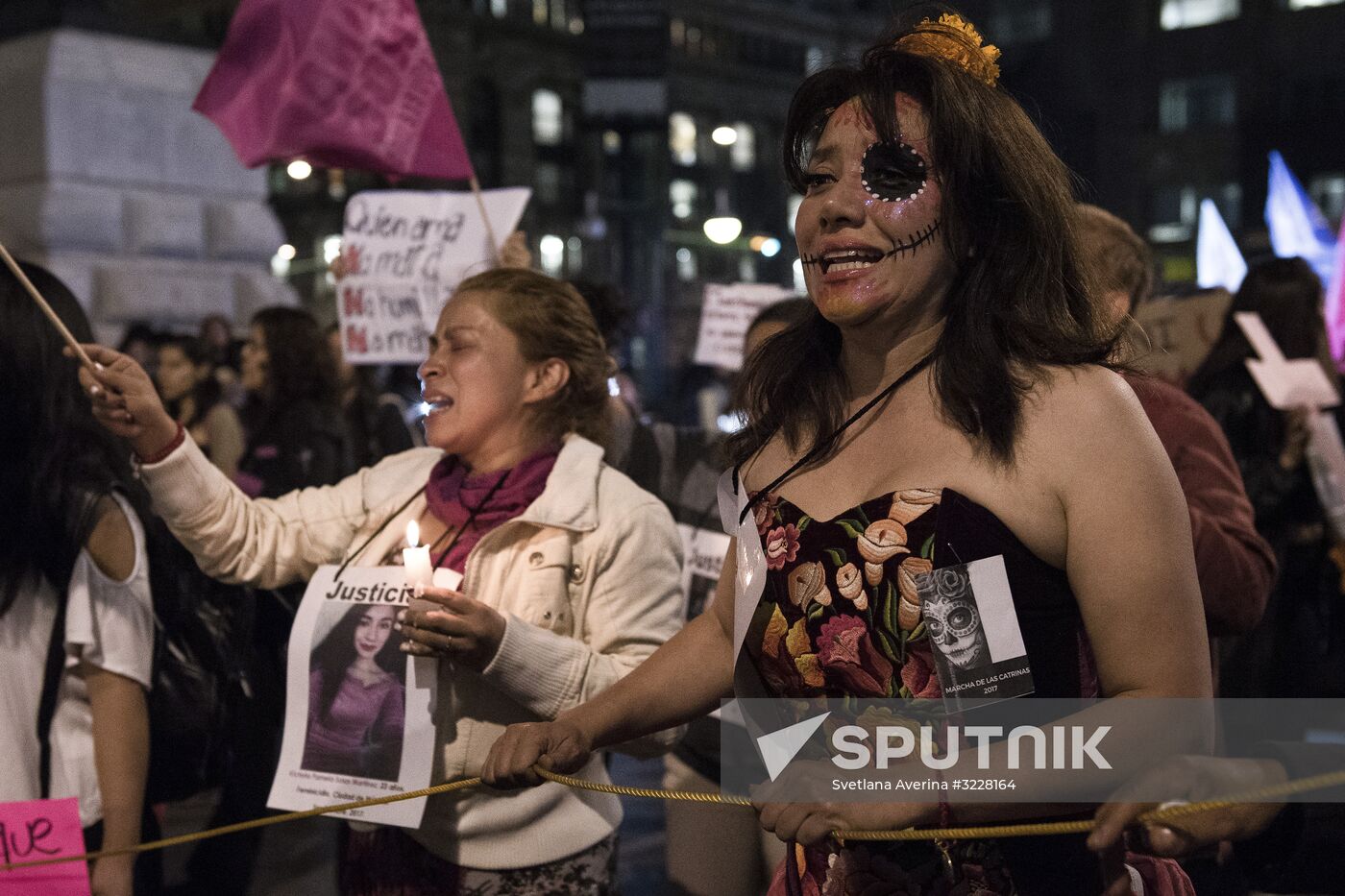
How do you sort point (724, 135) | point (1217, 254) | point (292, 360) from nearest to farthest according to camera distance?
point (292, 360)
point (1217, 254)
point (724, 135)

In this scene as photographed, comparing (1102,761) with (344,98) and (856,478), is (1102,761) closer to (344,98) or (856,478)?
(856,478)

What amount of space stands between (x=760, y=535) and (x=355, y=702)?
1112mm

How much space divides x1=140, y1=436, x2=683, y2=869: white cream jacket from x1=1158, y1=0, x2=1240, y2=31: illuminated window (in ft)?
147

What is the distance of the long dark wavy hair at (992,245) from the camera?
6.71 feet

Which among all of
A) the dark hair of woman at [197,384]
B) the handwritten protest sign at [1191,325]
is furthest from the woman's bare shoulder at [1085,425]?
the dark hair of woman at [197,384]

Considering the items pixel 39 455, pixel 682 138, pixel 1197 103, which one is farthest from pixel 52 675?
pixel 682 138

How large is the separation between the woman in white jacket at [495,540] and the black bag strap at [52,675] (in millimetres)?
160

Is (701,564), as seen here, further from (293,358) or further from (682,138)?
(682,138)

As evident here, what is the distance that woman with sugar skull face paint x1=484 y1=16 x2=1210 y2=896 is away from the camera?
1881 millimetres

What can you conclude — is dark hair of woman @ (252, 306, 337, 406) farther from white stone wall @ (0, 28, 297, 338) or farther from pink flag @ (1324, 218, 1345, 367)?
white stone wall @ (0, 28, 297, 338)

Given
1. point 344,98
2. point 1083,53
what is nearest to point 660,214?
point 1083,53

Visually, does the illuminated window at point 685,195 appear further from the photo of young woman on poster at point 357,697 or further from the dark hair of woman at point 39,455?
the photo of young woman on poster at point 357,697

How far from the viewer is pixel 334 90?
484 cm

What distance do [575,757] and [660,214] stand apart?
210 ft
